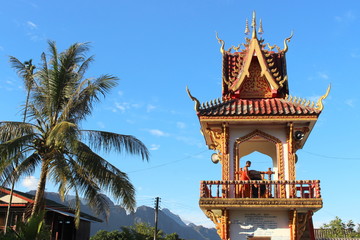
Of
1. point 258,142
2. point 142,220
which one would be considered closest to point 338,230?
point 258,142

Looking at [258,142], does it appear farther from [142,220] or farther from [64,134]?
[142,220]

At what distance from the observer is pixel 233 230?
13.2 metres

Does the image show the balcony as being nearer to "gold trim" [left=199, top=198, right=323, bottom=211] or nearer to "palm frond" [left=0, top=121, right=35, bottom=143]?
"gold trim" [left=199, top=198, right=323, bottom=211]

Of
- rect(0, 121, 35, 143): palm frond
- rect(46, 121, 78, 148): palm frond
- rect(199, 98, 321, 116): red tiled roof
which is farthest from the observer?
rect(0, 121, 35, 143): palm frond

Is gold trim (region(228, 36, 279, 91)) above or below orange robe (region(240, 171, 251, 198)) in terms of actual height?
above

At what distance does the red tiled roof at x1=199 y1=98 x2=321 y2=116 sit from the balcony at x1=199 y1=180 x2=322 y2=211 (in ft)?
6.99

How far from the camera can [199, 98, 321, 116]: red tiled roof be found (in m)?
13.8

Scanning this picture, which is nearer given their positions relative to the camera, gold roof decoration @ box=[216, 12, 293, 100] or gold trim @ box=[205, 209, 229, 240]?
gold trim @ box=[205, 209, 229, 240]

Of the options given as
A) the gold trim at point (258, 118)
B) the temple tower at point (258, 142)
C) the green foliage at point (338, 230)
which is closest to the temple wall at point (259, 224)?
the temple tower at point (258, 142)

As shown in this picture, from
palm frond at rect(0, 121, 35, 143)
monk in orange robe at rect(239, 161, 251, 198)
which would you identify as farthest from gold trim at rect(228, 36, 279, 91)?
palm frond at rect(0, 121, 35, 143)

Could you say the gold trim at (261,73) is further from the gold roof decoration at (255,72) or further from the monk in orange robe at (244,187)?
the monk in orange robe at (244,187)

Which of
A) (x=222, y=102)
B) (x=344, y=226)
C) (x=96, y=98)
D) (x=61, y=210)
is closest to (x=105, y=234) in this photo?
(x=61, y=210)

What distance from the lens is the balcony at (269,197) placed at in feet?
Answer: 41.5

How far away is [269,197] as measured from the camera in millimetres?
13172
